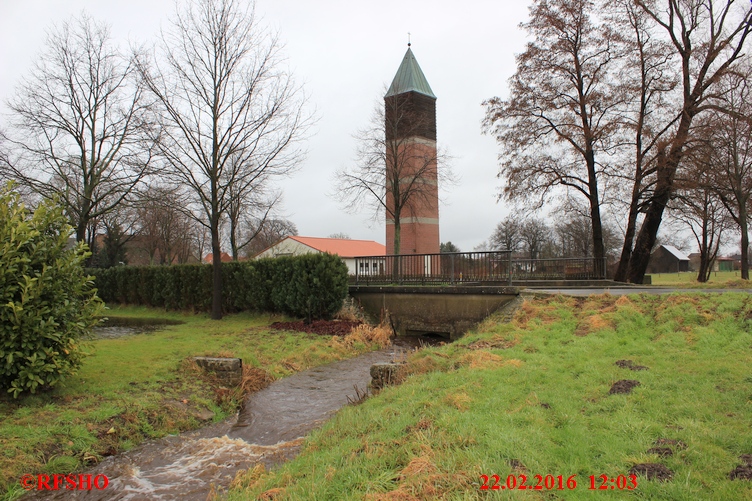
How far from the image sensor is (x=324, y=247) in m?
51.4

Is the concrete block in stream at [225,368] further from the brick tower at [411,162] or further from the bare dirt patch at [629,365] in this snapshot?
the brick tower at [411,162]

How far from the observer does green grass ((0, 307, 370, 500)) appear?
480cm

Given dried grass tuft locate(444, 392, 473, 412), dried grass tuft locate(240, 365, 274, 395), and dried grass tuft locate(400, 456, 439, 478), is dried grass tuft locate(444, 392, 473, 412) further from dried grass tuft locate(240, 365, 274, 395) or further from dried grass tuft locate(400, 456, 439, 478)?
dried grass tuft locate(240, 365, 274, 395)

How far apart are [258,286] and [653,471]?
14.6 m

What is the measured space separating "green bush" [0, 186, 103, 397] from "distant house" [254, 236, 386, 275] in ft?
132

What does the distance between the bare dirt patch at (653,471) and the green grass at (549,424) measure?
0.22 feet

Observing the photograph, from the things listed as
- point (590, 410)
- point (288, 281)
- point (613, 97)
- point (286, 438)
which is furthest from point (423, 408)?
point (613, 97)

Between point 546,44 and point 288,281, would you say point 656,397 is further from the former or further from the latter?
point 546,44

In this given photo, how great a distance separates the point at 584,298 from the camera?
10.2 m

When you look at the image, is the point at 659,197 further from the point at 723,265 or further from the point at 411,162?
the point at 723,265

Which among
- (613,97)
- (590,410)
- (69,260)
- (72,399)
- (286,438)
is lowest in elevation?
(286,438)

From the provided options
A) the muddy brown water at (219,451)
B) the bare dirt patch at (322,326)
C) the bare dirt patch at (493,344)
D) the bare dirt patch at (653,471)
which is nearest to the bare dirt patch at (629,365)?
the bare dirt patch at (493,344)

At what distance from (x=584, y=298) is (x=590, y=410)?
21.7 ft

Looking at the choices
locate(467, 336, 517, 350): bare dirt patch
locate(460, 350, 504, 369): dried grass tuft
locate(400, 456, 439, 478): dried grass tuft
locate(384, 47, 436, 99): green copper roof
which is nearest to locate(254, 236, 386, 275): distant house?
locate(384, 47, 436, 99): green copper roof
